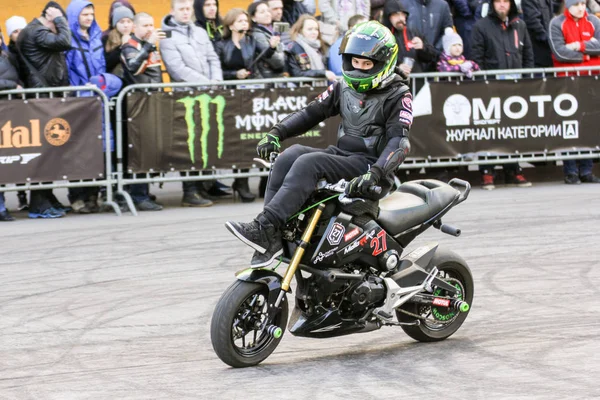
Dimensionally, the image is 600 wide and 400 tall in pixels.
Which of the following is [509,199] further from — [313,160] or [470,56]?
[313,160]

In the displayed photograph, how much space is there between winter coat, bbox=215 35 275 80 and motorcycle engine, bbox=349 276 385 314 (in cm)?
717

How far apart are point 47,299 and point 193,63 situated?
522 centimetres

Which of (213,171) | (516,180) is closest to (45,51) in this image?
(213,171)

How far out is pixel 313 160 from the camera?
6.52 metres

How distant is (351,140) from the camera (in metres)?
6.91

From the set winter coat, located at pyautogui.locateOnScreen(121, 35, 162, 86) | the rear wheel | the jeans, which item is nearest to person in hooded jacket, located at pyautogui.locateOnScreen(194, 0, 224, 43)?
winter coat, located at pyautogui.locateOnScreen(121, 35, 162, 86)

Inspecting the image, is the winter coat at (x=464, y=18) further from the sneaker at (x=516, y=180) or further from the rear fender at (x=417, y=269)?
the rear fender at (x=417, y=269)

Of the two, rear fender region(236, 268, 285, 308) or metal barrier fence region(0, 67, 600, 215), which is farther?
metal barrier fence region(0, 67, 600, 215)

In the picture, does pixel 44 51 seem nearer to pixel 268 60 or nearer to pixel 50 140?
pixel 50 140

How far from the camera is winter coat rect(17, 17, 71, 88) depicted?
12.5 metres

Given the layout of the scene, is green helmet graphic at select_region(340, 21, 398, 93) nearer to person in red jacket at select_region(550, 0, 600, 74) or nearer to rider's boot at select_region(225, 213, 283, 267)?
rider's boot at select_region(225, 213, 283, 267)

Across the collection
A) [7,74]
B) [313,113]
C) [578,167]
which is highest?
[7,74]

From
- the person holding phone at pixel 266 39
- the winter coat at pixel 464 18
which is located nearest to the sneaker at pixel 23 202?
the person holding phone at pixel 266 39

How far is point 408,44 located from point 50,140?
462cm
